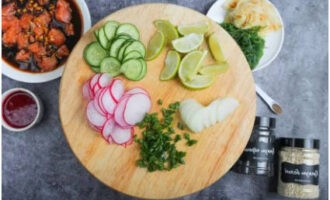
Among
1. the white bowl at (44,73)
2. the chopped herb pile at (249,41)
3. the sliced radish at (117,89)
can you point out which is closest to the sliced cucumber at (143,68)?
the sliced radish at (117,89)

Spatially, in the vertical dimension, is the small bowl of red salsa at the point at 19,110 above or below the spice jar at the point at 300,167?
above

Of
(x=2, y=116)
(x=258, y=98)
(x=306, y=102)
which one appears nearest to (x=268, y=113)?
(x=258, y=98)

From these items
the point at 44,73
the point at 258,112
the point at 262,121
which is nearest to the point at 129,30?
the point at 44,73

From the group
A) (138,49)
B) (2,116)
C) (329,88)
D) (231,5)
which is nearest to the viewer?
(138,49)

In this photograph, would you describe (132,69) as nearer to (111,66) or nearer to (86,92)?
(111,66)

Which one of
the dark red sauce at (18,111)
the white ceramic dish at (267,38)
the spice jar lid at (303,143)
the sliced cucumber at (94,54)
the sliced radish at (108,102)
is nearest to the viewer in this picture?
the sliced radish at (108,102)

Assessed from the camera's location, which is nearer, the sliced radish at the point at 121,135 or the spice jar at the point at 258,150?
the sliced radish at the point at 121,135

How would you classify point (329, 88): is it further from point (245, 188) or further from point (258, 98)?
point (245, 188)

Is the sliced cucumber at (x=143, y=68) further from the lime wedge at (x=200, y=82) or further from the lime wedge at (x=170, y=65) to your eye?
the lime wedge at (x=200, y=82)
